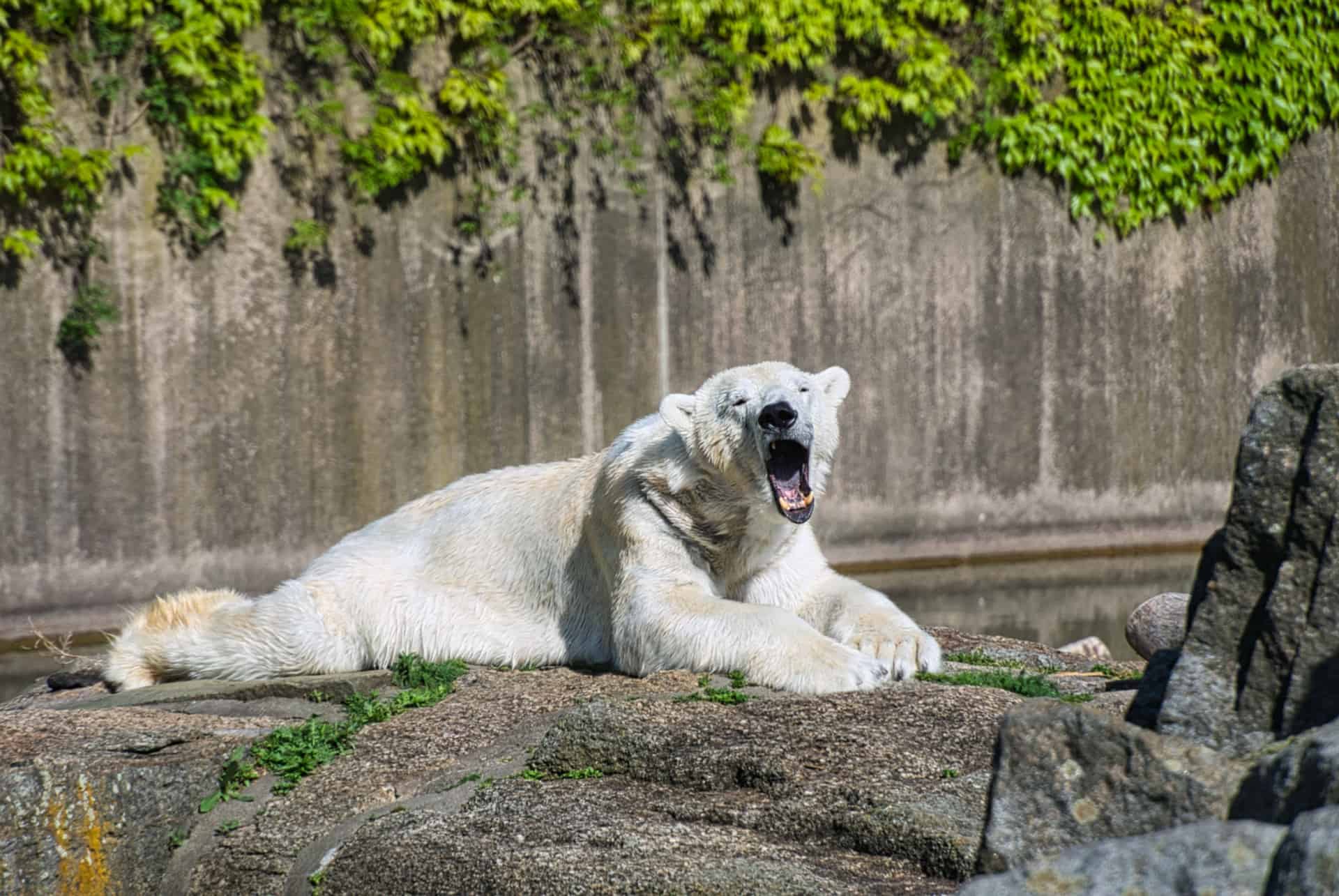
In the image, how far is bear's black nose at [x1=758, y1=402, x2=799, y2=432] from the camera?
4.79 metres

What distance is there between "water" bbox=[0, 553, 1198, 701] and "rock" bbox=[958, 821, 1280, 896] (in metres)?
6.67

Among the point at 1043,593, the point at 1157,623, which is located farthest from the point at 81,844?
the point at 1043,593

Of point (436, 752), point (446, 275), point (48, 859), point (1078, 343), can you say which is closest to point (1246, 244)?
point (1078, 343)

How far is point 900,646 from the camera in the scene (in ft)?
15.1

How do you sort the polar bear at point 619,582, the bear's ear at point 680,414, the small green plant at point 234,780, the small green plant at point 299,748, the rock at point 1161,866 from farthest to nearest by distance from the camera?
the bear's ear at point 680,414, the polar bear at point 619,582, the small green plant at point 299,748, the small green plant at point 234,780, the rock at point 1161,866

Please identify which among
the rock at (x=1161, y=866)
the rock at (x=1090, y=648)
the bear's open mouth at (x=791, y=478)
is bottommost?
the rock at (x=1090, y=648)

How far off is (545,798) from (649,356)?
639 centimetres

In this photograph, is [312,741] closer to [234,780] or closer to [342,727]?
[342,727]

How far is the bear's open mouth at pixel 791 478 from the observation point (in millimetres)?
4871

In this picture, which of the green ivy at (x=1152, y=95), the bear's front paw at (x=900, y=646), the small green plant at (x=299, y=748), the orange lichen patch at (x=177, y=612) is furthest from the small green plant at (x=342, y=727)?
the green ivy at (x=1152, y=95)

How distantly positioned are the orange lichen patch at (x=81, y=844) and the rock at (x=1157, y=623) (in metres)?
3.96

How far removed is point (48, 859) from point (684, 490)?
233 centimetres

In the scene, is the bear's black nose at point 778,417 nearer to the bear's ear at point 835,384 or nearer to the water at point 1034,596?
the bear's ear at point 835,384

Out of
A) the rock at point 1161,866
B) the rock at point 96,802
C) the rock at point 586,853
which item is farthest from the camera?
the rock at point 96,802
